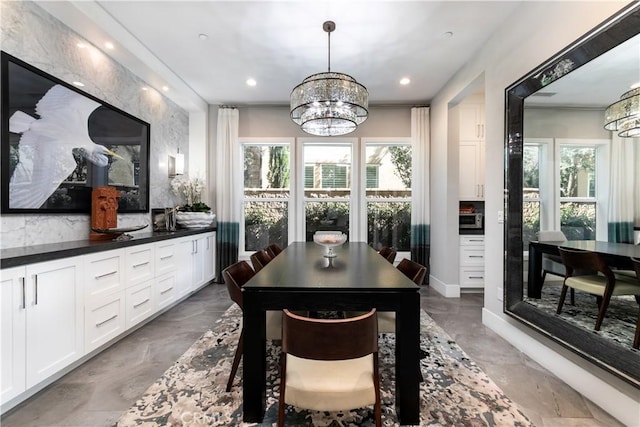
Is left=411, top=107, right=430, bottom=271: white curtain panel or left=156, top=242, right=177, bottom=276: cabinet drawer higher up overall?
left=411, top=107, right=430, bottom=271: white curtain panel

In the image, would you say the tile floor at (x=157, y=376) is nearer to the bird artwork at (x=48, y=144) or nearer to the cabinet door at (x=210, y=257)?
the cabinet door at (x=210, y=257)

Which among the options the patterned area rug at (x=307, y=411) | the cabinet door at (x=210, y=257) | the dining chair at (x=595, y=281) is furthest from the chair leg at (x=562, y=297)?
the cabinet door at (x=210, y=257)

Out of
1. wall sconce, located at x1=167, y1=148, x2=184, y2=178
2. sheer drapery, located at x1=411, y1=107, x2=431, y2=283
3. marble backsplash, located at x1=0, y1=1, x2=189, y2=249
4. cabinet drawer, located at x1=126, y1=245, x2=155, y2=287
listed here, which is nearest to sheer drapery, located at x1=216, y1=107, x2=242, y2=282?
wall sconce, located at x1=167, y1=148, x2=184, y2=178

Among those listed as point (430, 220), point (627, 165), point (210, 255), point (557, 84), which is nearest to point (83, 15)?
point (210, 255)

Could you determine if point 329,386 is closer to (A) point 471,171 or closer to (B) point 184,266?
(B) point 184,266

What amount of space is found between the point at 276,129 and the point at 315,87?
2.50 m

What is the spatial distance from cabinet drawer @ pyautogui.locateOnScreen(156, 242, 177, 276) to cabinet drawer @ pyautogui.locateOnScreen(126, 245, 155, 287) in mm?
117

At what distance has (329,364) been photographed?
4.87ft

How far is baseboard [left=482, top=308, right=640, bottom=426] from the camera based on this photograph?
64.3 inches

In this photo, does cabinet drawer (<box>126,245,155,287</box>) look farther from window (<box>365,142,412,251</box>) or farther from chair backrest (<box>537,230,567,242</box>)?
chair backrest (<box>537,230,567,242</box>)

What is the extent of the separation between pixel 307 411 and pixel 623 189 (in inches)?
95.5

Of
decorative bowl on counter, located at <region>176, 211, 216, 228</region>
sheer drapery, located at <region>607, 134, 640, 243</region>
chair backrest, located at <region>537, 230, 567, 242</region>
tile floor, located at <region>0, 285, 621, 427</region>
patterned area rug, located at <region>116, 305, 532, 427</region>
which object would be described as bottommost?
tile floor, located at <region>0, 285, 621, 427</region>

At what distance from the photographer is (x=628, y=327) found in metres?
1.65

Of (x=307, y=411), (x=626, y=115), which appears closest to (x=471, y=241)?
(x=626, y=115)
